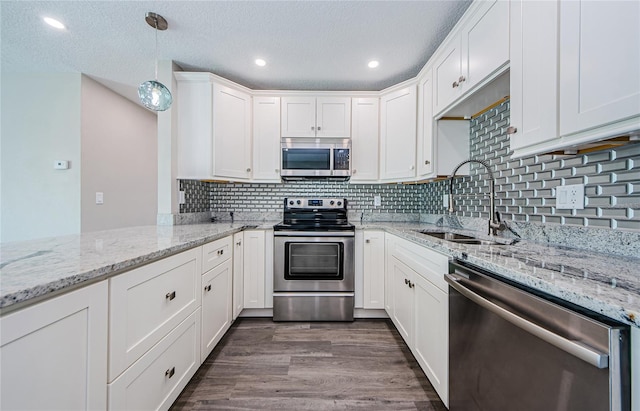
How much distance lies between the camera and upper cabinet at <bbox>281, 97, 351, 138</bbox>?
2590mm

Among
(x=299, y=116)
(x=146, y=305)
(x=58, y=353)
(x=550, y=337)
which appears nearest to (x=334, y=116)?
(x=299, y=116)

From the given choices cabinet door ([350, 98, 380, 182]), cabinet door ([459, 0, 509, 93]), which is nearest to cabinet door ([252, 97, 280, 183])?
cabinet door ([350, 98, 380, 182])

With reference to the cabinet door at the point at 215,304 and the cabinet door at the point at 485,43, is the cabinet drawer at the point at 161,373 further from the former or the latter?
the cabinet door at the point at 485,43

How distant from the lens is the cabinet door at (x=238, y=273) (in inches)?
84.0

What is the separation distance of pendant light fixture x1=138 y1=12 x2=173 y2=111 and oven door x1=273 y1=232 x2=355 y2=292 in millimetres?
1394

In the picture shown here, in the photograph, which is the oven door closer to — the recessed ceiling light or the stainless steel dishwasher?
the stainless steel dishwasher

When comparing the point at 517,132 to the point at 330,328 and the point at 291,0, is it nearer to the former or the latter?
the point at 291,0

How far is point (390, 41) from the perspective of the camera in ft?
6.31

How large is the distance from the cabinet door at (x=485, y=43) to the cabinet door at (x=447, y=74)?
6cm

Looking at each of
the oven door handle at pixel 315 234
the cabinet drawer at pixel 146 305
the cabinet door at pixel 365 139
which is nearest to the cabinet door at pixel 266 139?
the oven door handle at pixel 315 234

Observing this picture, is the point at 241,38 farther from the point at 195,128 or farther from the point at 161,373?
the point at 161,373

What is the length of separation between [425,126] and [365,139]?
2.16 feet

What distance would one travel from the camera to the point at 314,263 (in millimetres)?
2307

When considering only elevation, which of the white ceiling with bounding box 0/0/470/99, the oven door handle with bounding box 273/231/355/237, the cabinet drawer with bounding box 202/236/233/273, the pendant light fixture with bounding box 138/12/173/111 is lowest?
the cabinet drawer with bounding box 202/236/233/273
